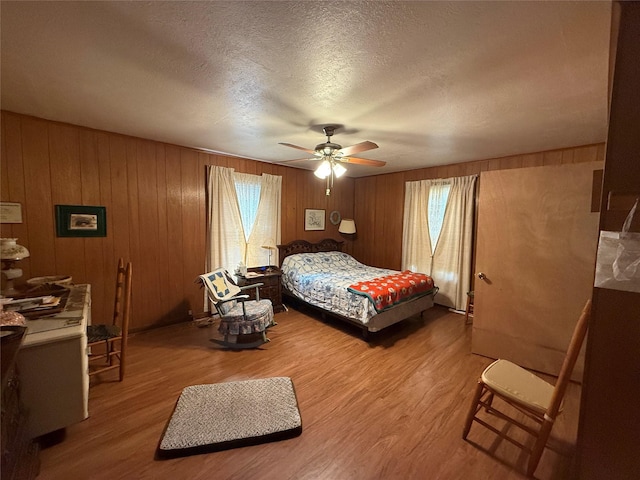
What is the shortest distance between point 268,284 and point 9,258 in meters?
2.69

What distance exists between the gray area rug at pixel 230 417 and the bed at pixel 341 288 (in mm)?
1225

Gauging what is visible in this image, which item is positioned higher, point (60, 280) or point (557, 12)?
point (557, 12)

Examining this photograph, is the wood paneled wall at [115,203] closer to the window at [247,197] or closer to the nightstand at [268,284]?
the window at [247,197]

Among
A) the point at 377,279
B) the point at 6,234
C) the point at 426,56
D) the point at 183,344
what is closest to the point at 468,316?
the point at 377,279

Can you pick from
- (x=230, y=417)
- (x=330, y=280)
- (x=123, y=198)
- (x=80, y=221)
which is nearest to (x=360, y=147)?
(x=330, y=280)

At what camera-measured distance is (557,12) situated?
3.98ft

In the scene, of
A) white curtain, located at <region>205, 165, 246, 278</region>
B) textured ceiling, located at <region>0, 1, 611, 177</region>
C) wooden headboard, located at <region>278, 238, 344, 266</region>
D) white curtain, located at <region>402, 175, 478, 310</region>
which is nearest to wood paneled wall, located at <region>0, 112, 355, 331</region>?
white curtain, located at <region>205, 165, 246, 278</region>

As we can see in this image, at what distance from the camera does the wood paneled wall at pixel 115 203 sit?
2.63m

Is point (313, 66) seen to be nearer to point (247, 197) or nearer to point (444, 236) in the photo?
point (247, 197)

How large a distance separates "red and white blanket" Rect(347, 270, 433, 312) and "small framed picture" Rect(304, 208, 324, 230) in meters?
1.92

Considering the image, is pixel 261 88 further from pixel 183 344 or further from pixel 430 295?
pixel 430 295

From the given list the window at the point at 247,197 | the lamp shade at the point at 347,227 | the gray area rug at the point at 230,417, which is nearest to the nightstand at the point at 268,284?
the window at the point at 247,197

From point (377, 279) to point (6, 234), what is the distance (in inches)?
162

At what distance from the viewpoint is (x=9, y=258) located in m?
2.24
